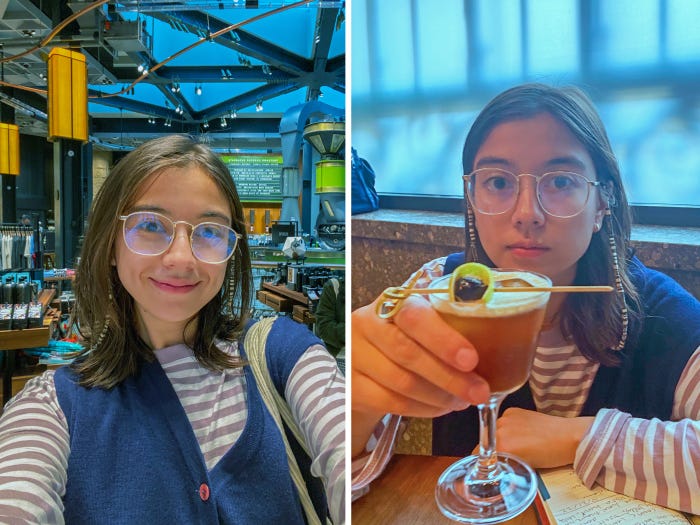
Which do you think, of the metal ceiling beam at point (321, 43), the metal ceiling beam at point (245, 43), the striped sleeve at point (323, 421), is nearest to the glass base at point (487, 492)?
the striped sleeve at point (323, 421)

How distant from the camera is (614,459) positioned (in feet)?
2.76

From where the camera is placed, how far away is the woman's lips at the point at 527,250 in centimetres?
87

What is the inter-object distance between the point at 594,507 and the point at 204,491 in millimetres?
790

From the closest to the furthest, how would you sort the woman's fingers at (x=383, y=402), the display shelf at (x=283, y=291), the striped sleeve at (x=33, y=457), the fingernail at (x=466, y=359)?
the striped sleeve at (x=33, y=457) → the fingernail at (x=466, y=359) → the woman's fingers at (x=383, y=402) → the display shelf at (x=283, y=291)

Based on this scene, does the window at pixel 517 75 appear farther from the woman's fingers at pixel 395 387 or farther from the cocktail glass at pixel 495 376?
the woman's fingers at pixel 395 387

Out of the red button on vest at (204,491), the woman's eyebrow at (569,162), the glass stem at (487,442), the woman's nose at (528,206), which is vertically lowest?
the red button on vest at (204,491)

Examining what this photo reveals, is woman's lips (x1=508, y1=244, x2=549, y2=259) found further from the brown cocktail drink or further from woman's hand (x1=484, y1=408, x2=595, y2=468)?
woman's hand (x1=484, y1=408, x2=595, y2=468)

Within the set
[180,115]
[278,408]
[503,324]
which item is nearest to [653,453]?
[503,324]

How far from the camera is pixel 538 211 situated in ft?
2.84

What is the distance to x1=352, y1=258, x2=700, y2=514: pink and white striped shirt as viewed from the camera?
0.82m

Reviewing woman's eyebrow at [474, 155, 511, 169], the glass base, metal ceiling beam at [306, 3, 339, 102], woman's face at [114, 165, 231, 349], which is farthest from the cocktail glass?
metal ceiling beam at [306, 3, 339, 102]

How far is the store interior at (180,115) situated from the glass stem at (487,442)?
46 centimetres

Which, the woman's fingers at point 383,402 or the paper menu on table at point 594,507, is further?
the woman's fingers at point 383,402

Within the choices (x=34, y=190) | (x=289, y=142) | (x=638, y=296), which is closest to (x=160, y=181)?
(x=289, y=142)
